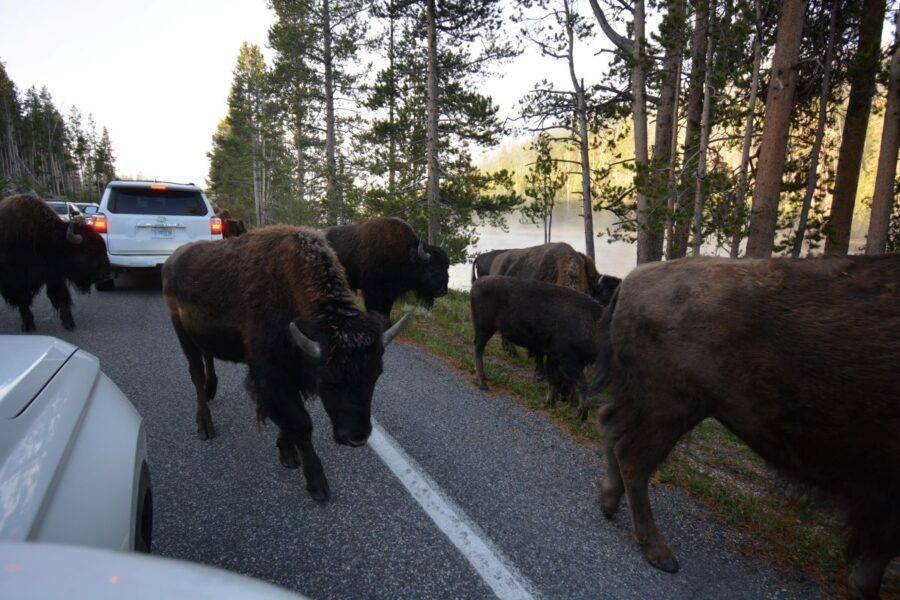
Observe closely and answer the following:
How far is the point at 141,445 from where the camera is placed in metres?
2.03

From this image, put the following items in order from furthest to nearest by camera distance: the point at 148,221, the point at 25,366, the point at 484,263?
the point at 484,263
the point at 148,221
the point at 25,366

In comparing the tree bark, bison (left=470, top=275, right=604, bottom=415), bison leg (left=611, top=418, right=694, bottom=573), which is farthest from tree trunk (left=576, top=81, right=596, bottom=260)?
bison leg (left=611, top=418, right=694, bottom=573)

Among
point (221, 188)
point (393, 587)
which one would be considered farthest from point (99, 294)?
point (221, 188)

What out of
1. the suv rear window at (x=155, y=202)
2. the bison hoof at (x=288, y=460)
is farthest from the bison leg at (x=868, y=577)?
the suv rear window at (x=155, y=202)

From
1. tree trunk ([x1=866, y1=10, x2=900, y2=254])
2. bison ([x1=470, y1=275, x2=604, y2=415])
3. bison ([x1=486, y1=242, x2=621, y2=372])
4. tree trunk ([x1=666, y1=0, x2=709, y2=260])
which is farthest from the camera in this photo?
tree trunk ([x1=866, y1=10, x2=900, y2=254])

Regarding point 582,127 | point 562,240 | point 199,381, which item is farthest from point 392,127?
point 562,240

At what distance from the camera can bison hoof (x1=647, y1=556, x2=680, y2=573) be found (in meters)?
2.59

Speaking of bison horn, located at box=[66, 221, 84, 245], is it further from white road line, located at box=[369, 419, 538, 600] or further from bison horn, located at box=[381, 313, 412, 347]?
bison horn, located at box=[381, 313, 412, 347]

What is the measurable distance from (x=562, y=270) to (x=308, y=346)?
6.21 metres

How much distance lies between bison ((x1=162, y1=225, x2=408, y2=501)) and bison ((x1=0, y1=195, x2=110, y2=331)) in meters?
4.99

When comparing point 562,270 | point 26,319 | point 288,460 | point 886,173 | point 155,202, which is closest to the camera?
point 288,460

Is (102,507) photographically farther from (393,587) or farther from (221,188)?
(221,188)

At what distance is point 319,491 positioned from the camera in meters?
3.10

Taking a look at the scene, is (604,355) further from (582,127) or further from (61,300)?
(582,127)
